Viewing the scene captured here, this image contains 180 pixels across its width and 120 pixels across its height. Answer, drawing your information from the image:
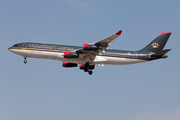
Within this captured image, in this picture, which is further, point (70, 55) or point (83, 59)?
point (83, 59)

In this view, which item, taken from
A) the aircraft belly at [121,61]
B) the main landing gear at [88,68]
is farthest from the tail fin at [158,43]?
the main landing gear at [88,68]

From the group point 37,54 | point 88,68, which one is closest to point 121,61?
point 88,68

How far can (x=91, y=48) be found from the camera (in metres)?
55.6

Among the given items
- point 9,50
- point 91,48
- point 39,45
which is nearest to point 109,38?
point 91,48

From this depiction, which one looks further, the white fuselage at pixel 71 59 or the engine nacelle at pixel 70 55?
the white fuselage at pixel 71 59

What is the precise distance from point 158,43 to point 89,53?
55.1 feet

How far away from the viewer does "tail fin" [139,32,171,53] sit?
64812mm

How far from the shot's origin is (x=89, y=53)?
58.4 meters

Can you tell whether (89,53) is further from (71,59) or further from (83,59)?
(71,59)

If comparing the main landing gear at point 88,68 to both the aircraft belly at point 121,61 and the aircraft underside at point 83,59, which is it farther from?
the aircraft belly at point 121,61

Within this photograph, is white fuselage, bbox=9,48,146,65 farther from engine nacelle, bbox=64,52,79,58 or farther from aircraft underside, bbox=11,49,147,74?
engine nacelle, bbox=64,52,79,58

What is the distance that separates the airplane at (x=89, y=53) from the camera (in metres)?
56.8

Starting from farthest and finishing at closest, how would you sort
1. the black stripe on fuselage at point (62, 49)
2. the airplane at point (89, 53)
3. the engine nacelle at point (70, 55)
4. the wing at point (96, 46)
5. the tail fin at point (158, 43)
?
the tail fin at point (158, 43) → the black stripe on fuselage at point (62, 49) → the airplane at point (89, 53) → the engine nacelle at point (70, 55) → the wing at point (96, 46)

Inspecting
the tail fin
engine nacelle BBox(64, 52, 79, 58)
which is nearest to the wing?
engine nacelle BBox(64, 52, 79, 58)
